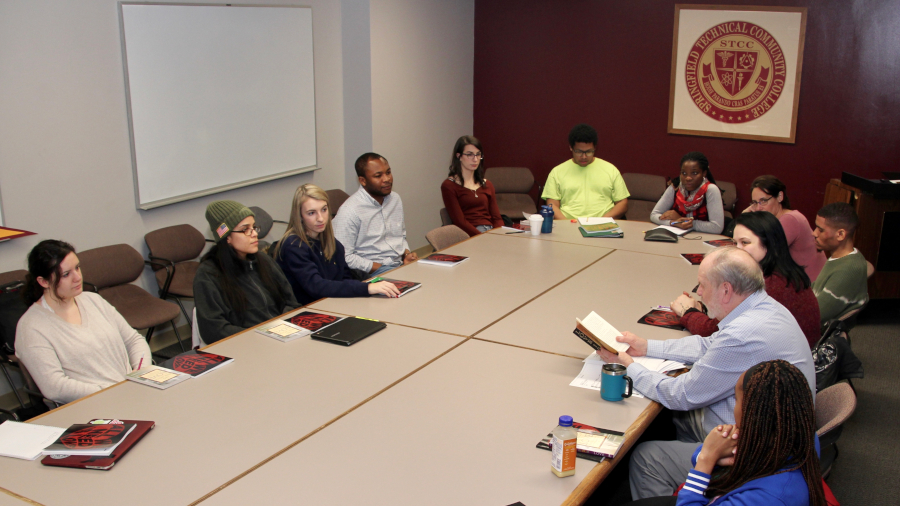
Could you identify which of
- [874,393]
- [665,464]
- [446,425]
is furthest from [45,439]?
[874,393]

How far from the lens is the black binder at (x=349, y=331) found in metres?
2.88

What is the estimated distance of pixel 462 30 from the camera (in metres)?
7.26

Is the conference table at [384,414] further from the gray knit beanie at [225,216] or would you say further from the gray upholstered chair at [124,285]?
the gray upholstered chair at [124,285]

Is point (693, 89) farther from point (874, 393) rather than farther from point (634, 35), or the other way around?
point (874, 393)

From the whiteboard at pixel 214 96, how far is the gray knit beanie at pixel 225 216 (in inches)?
58.2

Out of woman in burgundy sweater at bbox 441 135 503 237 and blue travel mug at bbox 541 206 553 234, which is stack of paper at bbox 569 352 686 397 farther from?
woman in burgundy sweater at bbox 441 135 503 237

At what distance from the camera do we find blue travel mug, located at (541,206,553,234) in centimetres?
488

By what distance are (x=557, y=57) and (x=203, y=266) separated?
4.95 metres

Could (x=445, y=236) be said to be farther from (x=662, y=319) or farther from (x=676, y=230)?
(x=662, y=319)

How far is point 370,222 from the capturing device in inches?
178

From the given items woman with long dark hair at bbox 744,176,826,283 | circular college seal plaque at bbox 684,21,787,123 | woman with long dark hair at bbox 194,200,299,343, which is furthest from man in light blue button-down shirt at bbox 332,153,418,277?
circular college seal plaque at bbox 684,21,787,123

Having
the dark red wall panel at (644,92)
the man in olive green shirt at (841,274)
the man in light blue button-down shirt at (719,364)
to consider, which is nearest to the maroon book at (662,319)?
the man in light blue button-down shirt at (719,364)

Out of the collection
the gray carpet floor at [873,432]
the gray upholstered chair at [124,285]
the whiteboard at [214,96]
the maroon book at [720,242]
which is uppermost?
the whiteboard at [214,96]

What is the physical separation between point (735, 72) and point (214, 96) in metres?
4.58
